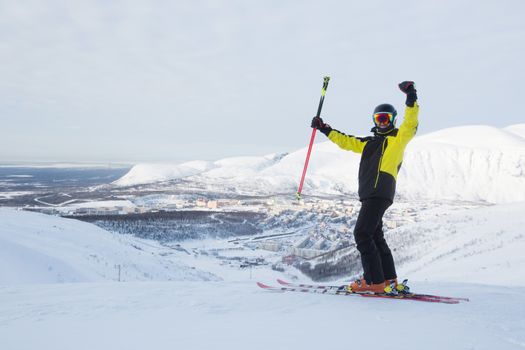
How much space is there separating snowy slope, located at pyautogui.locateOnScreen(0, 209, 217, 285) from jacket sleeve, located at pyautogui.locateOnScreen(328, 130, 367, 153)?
1349 cm

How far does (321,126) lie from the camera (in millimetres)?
6102

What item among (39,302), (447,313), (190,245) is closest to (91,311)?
(39,302)

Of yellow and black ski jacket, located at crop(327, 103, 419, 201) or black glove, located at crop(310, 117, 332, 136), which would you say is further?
black glove, located at crop(310, 117, 332, 136)

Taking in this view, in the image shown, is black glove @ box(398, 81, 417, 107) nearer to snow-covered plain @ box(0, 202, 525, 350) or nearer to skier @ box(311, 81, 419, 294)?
skier @ box(311, 81, 419, 294)

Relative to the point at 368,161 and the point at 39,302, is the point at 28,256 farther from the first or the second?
the point at 368,161

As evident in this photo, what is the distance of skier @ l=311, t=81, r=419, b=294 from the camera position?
5.25 metres

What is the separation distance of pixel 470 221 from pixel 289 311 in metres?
31.0

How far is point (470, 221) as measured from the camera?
30688 millimetres

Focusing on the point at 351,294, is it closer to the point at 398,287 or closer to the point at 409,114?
the point at 398,287

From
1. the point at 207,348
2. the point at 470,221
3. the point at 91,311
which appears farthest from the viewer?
the point at 470,221

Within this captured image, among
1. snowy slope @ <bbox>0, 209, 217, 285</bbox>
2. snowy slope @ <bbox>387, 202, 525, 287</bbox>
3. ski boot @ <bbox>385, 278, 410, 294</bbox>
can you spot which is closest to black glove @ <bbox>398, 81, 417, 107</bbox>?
ski boot @ <bbox>385, 278, 410, 294</bbox>

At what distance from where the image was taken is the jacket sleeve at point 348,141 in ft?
18.8

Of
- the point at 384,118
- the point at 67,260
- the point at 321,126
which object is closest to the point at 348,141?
the point at 321,126

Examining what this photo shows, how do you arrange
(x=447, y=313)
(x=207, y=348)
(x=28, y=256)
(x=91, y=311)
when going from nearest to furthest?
(x=207, y=348) → (x=447, y=313) → (x=91, y=311) → (x=28, y=256)
